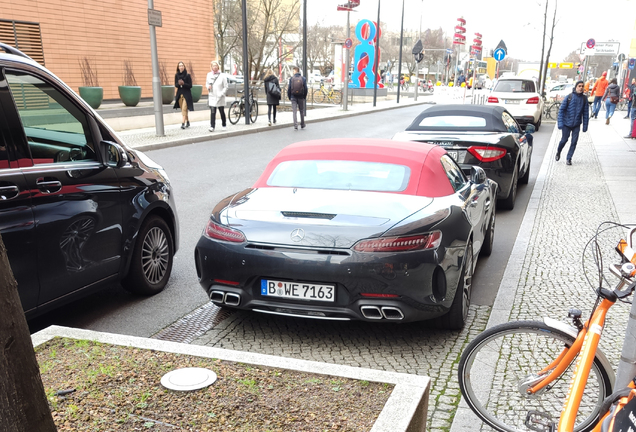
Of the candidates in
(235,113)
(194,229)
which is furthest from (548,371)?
(235,113)

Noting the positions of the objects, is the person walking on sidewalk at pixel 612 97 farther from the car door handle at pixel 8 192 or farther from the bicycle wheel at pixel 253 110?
the car door handle at pixel 8 192

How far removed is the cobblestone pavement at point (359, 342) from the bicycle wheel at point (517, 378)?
1.23 ft

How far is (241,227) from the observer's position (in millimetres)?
4207

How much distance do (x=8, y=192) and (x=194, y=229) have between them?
3.92m

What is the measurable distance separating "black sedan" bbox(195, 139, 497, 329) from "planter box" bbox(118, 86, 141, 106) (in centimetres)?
2376

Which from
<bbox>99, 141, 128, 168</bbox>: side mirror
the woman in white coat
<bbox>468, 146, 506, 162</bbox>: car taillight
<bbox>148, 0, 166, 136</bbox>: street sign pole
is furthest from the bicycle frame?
the woman in white coat

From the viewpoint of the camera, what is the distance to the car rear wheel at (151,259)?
16.6 ft

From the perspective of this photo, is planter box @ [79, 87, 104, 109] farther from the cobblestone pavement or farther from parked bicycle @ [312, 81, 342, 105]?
the cobblestone pavement

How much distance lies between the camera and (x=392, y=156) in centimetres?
493

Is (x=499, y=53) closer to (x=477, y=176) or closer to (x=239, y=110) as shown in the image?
(x=239, y=110)

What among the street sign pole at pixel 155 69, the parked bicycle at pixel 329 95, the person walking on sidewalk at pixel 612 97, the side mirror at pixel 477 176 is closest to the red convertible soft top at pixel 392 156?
the side mirror at pixel 477 176

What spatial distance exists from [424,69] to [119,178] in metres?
114

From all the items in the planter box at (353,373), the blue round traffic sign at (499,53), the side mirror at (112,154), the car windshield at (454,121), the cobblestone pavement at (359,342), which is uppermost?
the blue round traffic sign at (499,53)

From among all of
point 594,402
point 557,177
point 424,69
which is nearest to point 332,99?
point 557,177
